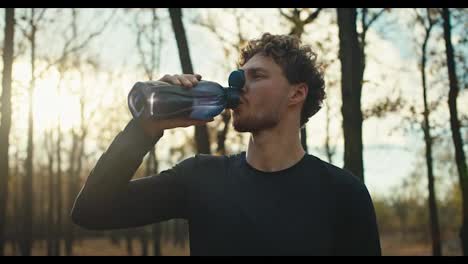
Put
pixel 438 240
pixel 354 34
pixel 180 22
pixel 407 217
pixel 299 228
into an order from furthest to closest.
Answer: pixel 407 217
pixel 438 240
pixel 180 22
pixel 354 34
pixel 299 228

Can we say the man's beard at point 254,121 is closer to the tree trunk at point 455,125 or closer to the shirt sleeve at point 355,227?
the shirt sleeve at point 355,227

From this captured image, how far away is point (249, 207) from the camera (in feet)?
8.83

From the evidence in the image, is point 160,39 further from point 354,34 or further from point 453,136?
point 354,34

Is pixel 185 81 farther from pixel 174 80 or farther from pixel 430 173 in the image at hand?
pixel 430 173

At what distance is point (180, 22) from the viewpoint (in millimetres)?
10211

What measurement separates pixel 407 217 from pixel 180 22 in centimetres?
4429

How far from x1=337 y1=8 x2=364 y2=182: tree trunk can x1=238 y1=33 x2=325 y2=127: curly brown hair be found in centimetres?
540

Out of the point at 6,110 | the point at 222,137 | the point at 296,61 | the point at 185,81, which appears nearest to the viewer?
the point at 185,81

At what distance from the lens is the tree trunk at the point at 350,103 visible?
8.60 meters

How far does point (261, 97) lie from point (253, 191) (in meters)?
0.48

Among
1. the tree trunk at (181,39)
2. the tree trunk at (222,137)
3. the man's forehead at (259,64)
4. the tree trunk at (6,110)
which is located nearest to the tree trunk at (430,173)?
the tree trunk at (222,137)

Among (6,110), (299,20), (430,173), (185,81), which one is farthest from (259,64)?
(430,173)

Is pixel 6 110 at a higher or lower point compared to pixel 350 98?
higher
